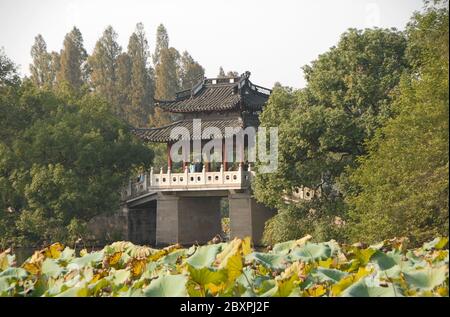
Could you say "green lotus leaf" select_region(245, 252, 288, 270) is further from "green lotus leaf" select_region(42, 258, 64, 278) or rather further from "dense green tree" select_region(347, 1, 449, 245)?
Answer: "dense green tree" select_region(347, 1, 449, 245)

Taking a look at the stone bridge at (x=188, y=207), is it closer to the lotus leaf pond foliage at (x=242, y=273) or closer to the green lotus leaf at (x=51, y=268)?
the lotus leaf pond foliage at (x=242, y=273)

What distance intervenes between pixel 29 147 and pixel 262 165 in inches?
Answer: 321

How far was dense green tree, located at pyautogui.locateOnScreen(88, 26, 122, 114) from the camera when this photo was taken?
168 feet

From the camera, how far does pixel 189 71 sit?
170 feet

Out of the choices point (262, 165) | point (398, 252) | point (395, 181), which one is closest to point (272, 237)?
point (262, 165)

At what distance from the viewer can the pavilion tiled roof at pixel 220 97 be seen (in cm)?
3438

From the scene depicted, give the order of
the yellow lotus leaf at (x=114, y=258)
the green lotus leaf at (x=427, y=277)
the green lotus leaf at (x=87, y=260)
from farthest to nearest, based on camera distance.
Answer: the yellow lotus leaf at (x=114, y=258) → the green lotus leaf at (x=87, y=260) → the green lotus leaf at (x=427, y=277)

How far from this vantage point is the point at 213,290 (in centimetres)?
936

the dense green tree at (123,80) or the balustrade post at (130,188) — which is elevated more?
the dense green tree at (123,80)

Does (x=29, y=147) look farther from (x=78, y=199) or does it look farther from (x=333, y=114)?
(x=333, y=114)

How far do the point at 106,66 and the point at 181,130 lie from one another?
1719 centimetres

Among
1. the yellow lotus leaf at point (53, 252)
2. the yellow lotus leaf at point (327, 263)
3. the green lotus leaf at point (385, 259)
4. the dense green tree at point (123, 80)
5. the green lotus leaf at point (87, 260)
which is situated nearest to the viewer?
the green lotus leaf at point (385, 259)

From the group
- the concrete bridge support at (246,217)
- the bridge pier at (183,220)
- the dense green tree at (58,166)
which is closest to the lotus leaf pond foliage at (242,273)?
the dense green tree at (58,166)

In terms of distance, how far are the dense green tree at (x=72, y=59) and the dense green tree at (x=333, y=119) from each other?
24944mm
